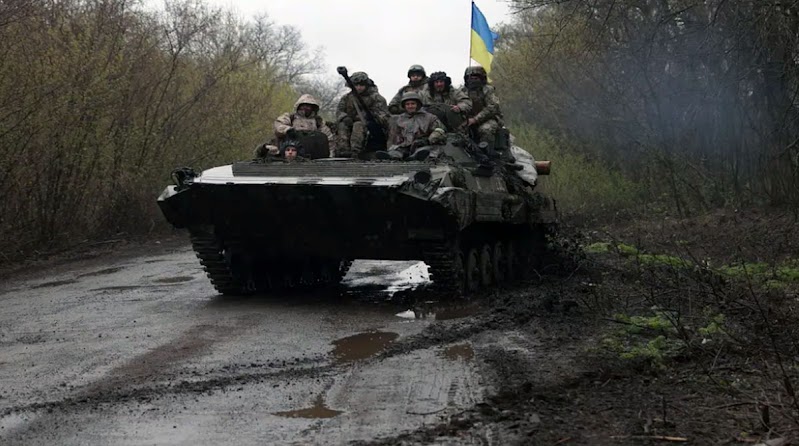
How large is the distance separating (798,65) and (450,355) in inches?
305

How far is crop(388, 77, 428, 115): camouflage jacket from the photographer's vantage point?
1346cm

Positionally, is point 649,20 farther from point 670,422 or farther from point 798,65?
point 670,422

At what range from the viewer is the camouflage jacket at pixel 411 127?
1265cm

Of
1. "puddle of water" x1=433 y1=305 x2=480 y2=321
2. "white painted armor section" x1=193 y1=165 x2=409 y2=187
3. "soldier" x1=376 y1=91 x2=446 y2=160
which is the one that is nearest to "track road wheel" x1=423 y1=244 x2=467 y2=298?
"puddle of water" x1=433 y1=305 x2=480 y2=321

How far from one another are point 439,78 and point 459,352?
21.3 feet

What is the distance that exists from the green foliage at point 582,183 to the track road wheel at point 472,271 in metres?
14.0

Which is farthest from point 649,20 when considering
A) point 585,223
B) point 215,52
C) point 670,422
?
point 670,422

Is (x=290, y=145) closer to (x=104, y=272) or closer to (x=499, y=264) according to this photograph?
(x=499, y=264)

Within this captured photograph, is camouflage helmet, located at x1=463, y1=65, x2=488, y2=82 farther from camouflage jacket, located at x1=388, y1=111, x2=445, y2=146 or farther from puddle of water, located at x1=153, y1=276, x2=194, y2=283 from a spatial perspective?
puddle of water, located at x1=153, y1=276, x2=194, y2=283

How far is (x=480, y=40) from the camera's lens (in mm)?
19094

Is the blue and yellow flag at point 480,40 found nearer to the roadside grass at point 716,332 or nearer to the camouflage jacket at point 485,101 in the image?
the camouflage jacket at point 485,101

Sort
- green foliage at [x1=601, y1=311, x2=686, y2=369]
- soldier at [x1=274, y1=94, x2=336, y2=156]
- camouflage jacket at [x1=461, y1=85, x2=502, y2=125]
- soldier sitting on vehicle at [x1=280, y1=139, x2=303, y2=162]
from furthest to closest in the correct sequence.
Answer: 1. camouflage jacket at [x1=461, y1=85, x2=502, y2=125]
2. soldier at [x1=274, y1=94, x2=336, y2=156]
3. soldier sitting on vehicle at [x1=280, y1=139, x2=303, y2=162]
4. green foliage at [x1=601, y1=311, x2=686, y2=369]

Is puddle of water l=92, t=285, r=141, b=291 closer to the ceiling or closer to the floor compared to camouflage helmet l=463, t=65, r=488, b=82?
closer to the floor

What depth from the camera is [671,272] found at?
1063 centimetres
